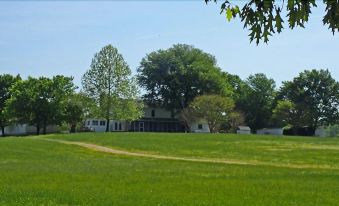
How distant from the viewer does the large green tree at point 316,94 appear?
349 feet

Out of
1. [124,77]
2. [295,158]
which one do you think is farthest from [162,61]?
[295,158]

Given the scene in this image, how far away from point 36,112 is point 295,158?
163ft

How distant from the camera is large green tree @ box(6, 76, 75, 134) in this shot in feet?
265

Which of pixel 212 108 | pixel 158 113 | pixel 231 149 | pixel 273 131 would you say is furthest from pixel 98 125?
pixel 231 149

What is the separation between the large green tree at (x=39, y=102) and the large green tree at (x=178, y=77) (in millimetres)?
26004

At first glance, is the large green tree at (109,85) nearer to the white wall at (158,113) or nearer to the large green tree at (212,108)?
the large green tree at (212,108)

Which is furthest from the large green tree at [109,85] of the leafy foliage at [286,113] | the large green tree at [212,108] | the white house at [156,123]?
the leafy foliage at [286,113]

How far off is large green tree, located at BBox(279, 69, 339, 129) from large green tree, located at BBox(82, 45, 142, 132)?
34.3 m

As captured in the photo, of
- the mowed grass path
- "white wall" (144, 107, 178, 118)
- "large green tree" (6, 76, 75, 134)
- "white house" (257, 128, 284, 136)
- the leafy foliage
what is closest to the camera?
the mowed grass path

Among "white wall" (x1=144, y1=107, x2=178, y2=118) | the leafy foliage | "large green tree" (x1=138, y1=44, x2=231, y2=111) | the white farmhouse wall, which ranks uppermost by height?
"large green tree" (x1=138, y1=44, x2=231, y2=111)

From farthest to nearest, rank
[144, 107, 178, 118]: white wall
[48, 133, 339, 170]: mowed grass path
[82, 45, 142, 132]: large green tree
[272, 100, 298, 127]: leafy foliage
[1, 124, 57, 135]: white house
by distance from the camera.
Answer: [144, 107, 178, 118]: white wall < [272, 100, 298, 127]: leafy foliage < [1, 124, 57, 135]: white house < [82, 45, 142, 132]: large green tree < [48, 133, 339, 170]: mowed grass path

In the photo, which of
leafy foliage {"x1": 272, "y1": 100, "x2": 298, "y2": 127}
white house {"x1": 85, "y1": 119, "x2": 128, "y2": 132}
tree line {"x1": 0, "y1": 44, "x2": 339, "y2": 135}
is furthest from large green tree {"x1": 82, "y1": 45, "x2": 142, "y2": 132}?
leafy foliage {"x1": 272, "y1": 100, "x2": 298, "y2": 127}

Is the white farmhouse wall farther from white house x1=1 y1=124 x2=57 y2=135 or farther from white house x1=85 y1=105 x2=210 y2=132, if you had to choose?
white house x1=1 y1=124 x2=57 y2=135

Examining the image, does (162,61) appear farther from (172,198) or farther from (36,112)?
(172,198)
